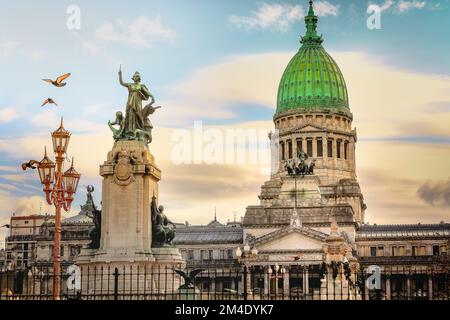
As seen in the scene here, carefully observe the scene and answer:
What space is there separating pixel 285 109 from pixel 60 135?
112893 millimetres

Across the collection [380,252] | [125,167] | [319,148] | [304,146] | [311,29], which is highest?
[311,29]

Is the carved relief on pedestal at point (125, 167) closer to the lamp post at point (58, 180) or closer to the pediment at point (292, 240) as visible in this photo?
the lamp post at point (58, 180)

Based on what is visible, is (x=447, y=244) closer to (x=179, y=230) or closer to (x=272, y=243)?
(x=272, y=243)

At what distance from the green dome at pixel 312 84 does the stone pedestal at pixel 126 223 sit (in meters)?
105

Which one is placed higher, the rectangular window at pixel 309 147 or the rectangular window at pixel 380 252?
the rectangular window at pixel 309 147

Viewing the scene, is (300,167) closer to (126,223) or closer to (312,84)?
(312,84)

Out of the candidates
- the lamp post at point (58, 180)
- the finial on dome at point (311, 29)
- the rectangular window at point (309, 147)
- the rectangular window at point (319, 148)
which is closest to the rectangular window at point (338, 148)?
the rectangular window at point (319, 148)

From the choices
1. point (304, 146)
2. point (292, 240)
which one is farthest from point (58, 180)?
point (304, 146)

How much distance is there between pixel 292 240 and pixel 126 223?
261ft

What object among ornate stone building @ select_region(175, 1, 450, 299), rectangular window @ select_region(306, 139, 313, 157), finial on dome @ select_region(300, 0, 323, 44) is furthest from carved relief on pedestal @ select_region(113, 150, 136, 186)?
finial on dome @ select_region(300, 0, 323, 44)

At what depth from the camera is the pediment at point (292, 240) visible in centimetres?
12681

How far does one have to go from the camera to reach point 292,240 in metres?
128

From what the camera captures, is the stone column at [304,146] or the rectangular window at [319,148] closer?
the stone column at [304,146]
